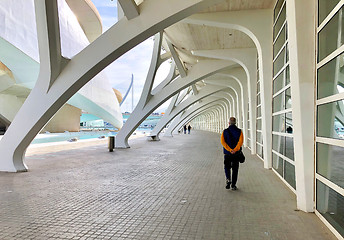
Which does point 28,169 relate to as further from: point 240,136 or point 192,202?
point 240,136

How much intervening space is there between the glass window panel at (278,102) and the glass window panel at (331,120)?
10.8 feet

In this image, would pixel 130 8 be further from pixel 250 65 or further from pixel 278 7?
pixel 250 65

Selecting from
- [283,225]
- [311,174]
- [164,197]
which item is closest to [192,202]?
[164,197]

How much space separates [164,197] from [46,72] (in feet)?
17.3

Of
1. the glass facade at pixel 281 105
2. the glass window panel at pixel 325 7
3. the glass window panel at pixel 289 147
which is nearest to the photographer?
the glass window panel at pixel 325 7

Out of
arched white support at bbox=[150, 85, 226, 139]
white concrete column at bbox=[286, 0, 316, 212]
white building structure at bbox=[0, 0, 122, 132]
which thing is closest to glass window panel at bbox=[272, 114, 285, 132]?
white concrete column at bbox=[286, 0, 316, 212]

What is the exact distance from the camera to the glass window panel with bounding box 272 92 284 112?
7344mm

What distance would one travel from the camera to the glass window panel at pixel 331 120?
11.9 feet

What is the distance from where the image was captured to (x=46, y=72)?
7.86 m

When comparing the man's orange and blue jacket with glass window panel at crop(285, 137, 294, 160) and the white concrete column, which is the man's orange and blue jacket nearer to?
glass window panel at crop(285, 137, 294, 160)

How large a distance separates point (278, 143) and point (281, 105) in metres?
1.14

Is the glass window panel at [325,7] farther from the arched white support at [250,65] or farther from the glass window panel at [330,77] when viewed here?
the arched white support at [250,65]

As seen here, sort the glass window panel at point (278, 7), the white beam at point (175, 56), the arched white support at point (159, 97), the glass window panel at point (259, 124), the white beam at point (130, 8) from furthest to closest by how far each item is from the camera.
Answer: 1. the white beam at point (175, 56)
2. the arched white support at point (159, 97)
3. the glass window panel at point (259, 124)
4. the glass window panel at point (278, 7)
5. the white beam at point (130, 8)

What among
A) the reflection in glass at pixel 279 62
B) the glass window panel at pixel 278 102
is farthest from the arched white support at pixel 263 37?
the reflection in glass at pixel 279 62
